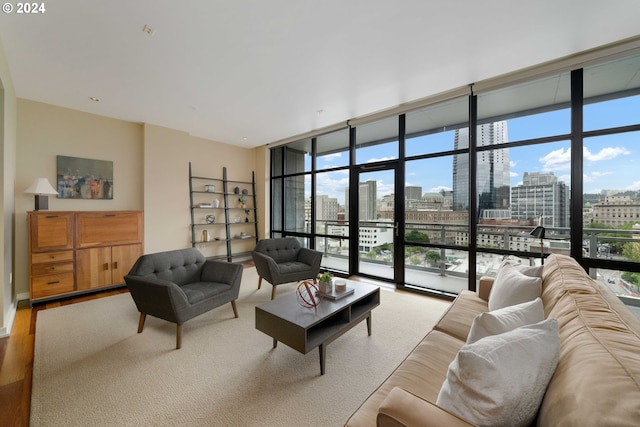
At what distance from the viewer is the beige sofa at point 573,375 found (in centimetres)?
65

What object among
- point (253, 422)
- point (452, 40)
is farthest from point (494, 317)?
point (452, 40)

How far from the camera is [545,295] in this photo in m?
1.65

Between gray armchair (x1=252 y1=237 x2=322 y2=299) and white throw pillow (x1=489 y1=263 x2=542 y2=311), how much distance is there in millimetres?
2362

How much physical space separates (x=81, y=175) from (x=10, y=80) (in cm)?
145

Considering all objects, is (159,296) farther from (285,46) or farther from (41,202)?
(41,202)

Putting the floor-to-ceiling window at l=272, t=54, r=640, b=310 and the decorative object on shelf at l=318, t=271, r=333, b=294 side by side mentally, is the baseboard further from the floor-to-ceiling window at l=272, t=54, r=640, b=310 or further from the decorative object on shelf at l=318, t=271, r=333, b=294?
the floor-to-ceiling window at l=272, t=54, r=640, b=310

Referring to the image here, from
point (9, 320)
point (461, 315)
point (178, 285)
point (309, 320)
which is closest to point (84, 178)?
point (9, 320)

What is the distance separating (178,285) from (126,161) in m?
2.94

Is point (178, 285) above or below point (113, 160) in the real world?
below

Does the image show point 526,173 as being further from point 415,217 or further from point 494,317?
point 494,317

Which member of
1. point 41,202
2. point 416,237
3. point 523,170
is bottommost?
point 416,237

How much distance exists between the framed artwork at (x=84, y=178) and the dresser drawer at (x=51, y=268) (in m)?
1.10

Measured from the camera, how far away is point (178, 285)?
289cm

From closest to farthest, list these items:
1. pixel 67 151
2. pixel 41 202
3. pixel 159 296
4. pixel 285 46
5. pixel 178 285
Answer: pixel 159 296, pixel 285 46, pixel 178 285, pixel 41 202, pixel 67 151
